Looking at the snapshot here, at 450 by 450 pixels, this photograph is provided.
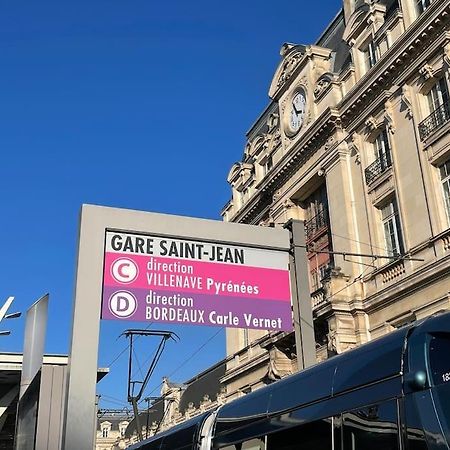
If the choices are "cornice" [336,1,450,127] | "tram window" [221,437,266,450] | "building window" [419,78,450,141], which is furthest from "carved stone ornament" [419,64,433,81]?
"tram window" [221,437,266,450]

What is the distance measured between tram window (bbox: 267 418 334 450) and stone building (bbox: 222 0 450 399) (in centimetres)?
1052

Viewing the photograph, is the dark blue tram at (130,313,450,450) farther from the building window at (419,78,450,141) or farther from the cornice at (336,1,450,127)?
the cornice at (336,1,450,127)

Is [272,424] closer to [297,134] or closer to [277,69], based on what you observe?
[297,134]

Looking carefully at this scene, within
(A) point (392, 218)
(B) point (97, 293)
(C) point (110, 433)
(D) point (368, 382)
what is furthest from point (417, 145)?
(C) point (110, 433)

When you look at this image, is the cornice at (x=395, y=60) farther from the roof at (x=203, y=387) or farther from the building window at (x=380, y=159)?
the roof at (x=203, y=387)

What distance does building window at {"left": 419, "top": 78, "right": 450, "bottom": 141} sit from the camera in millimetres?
21828

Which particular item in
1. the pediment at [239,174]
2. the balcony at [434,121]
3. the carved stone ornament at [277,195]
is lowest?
the balcony at [434,121]

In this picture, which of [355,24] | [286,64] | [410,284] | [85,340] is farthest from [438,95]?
[85,340]

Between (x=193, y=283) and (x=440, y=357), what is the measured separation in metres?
5.38

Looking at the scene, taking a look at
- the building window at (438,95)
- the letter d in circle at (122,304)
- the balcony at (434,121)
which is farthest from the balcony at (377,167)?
the letter d in circle at (122,304)

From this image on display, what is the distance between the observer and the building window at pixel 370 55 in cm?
2628

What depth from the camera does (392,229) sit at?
24375 mm

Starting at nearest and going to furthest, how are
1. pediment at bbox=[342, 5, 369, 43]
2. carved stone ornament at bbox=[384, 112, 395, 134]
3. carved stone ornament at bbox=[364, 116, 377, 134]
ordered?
carved stone ornament at bbox=[384, 112, 395, 134] < carved stone ornament at bbox=[364, 116, 377, 134] < pediment at bbox=[342, 5, 369, 43]

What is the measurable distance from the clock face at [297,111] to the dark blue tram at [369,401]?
22.9m
